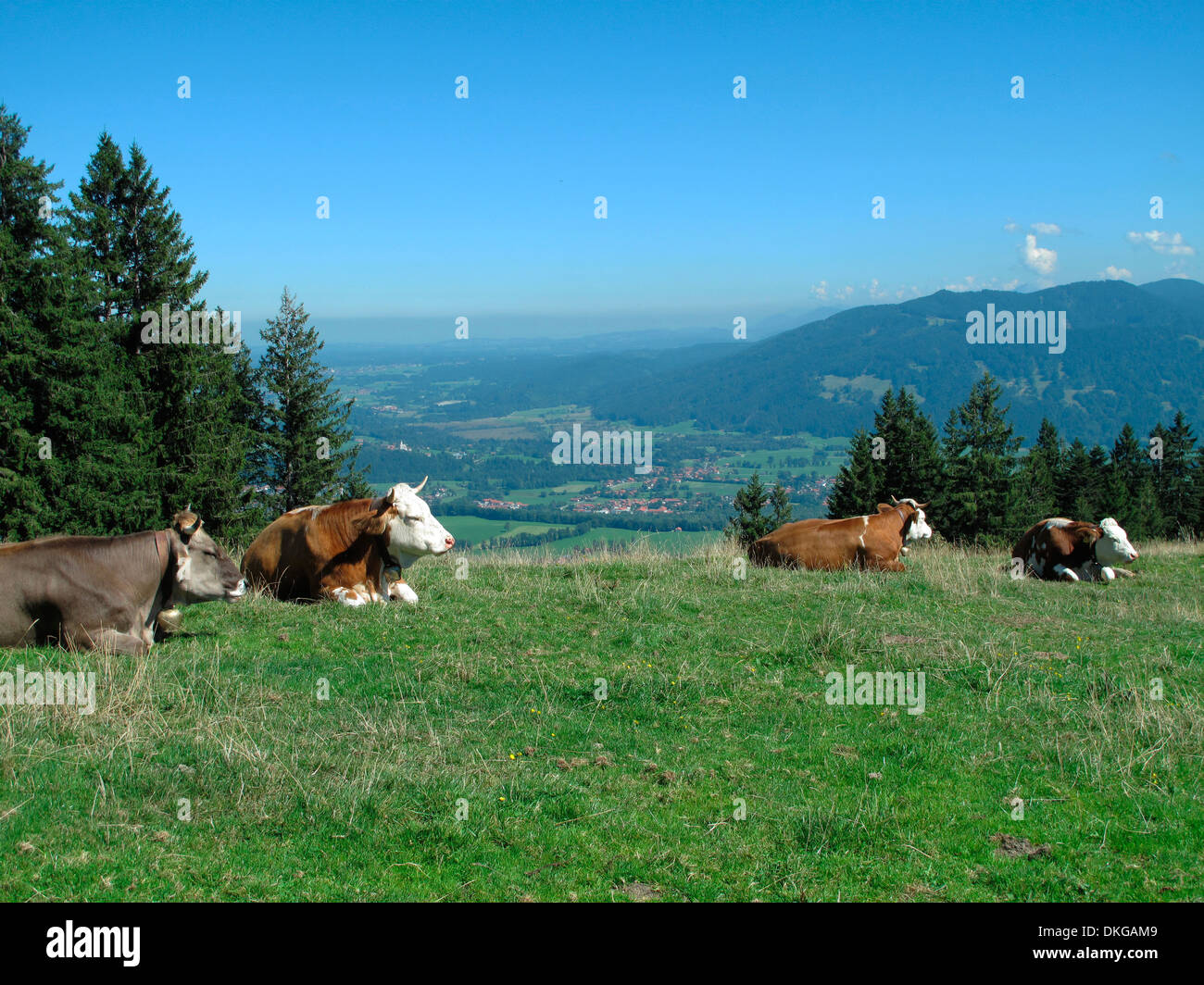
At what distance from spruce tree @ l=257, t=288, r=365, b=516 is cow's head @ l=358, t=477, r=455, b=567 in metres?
31.6

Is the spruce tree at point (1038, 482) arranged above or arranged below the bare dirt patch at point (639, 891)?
below

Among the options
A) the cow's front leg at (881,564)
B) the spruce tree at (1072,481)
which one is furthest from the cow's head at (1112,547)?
the spruce tree at (1072,481)

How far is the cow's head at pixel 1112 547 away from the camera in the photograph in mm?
17016

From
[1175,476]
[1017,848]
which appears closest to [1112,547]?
[1017,848]

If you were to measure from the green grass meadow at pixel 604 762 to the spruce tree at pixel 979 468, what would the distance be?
4806 cm

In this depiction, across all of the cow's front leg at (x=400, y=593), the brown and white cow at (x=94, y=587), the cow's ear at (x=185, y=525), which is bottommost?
the cow's front leg at (x=400, y=593)

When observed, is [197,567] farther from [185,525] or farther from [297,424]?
[297,424]

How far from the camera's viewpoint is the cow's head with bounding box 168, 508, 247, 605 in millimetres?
10086

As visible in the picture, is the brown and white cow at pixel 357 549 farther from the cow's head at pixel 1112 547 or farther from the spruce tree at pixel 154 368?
the spruce tree at pixel 154 368

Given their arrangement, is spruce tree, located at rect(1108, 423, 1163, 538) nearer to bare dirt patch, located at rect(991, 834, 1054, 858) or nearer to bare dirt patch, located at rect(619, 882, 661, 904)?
bare dirt patch, located at rect(991, 834, 1054, 858)

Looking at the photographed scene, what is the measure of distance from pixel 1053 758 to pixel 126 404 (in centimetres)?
3347
